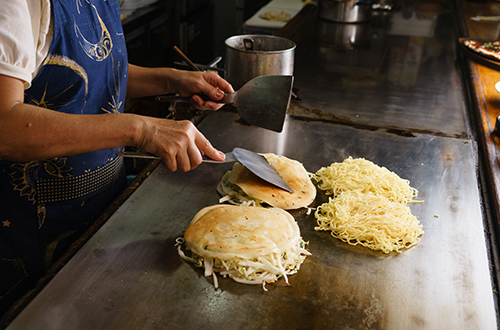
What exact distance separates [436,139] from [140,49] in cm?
370

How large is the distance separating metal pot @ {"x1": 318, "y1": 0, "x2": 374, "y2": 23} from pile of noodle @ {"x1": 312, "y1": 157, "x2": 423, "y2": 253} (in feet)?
10.6

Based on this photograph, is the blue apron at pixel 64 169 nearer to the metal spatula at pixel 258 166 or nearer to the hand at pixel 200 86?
the hand at pixel 200 86

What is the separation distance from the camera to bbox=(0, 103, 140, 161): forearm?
50.6 inches

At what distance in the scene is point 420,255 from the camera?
150 centimetres

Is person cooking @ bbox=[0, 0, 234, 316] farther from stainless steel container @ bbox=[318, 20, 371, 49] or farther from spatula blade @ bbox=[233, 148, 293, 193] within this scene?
stainless steel container @ bbox=[318, 20, 371, 49]

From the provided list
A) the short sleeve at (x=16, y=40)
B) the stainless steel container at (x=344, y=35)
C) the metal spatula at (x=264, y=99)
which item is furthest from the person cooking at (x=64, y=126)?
the stainless steel container at (x=344, y=35)

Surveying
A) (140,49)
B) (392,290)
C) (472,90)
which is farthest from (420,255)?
(140,49)

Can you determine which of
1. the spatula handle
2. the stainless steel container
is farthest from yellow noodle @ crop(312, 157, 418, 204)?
the stainless steel container

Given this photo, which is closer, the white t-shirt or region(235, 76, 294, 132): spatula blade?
the white t-shirt

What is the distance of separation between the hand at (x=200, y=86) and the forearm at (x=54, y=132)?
663 millimetres

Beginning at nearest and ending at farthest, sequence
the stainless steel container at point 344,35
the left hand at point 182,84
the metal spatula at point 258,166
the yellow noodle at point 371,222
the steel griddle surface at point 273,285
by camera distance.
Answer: the steel griddle surface at point 273,285 → the yellow noodle at point 371,222 → the metal spatula at point 258,166 → the left hand at point 182,84 → the stainless steel container at point 344,35

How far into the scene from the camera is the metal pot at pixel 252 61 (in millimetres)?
2439

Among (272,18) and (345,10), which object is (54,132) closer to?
(345,10)

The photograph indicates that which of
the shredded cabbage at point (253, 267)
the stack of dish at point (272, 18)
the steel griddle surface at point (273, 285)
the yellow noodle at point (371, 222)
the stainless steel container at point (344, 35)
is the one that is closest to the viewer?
the steel griddle surface at point (273, 285)
